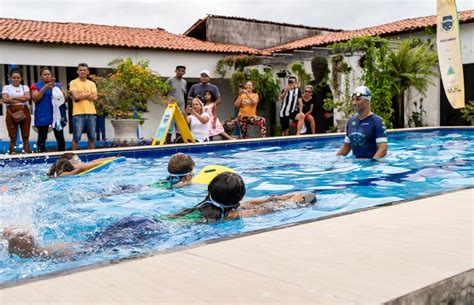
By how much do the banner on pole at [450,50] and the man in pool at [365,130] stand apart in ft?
12.8

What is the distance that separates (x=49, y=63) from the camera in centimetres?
1689

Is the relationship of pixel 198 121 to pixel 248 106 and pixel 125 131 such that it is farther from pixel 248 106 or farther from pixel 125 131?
pixel 125 131

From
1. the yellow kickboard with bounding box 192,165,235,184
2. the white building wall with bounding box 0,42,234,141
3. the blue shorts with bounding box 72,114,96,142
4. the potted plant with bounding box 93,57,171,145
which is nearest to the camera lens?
the yellow kickboard with bounding box 192,165,235,184

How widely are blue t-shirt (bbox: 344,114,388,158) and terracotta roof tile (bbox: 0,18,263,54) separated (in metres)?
11.7

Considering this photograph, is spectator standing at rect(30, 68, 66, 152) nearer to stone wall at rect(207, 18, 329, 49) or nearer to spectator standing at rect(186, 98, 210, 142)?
spectator standing at rect(186, 98, 210, 142)

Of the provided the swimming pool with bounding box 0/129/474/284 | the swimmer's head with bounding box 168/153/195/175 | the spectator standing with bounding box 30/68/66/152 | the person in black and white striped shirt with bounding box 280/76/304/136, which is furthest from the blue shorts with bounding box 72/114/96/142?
the person in black and white striped shirt with bounding box 280/76/304/136

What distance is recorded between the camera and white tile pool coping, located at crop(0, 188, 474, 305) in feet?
6.82

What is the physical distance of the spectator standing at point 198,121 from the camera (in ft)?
36.4

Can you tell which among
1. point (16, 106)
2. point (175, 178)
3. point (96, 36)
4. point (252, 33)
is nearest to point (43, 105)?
point (16, 106)

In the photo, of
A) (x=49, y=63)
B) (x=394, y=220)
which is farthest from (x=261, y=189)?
(x=49, y=63)

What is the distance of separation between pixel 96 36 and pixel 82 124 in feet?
31.6

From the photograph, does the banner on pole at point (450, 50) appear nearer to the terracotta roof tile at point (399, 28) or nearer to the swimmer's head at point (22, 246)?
the terracotta roof tile at point (399, 28)

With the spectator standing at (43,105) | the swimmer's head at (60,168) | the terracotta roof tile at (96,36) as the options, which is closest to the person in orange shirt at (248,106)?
the spectator standing at (43,105)

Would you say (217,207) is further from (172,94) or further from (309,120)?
(309,120)
